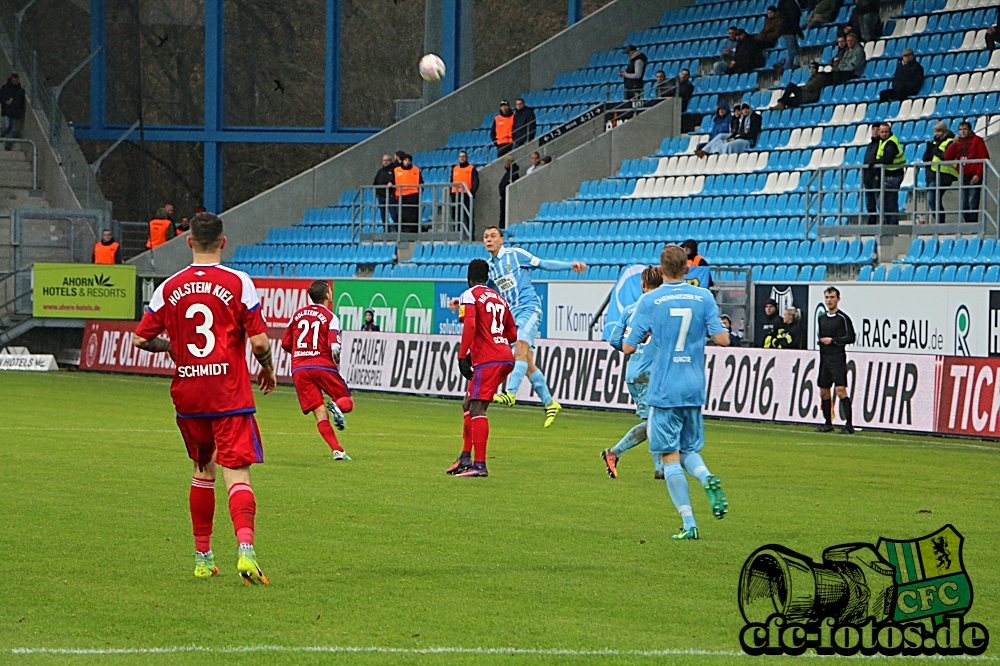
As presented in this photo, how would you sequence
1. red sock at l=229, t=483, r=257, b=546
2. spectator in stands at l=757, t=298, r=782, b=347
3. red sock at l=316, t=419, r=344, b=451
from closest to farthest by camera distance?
Answer: 1. red sock at l=229, t=483, r=257, b=546
2. red sock at l=316, t=419, r=344, b=451
3. spectator in stands at l=757, t=298, r=782, b=347

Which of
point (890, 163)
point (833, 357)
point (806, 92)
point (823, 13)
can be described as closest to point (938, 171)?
point (890, 163)

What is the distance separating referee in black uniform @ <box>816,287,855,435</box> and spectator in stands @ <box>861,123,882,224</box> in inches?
180

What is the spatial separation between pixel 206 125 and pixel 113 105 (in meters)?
3.20

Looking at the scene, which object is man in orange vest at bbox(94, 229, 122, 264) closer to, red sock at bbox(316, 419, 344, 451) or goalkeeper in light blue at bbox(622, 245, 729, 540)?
red sock at bbox(316, 419, 344, 451)

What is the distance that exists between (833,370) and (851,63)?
39.1 ft

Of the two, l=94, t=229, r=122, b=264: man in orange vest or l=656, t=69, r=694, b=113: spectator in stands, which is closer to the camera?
l=656, t=69, r=694, b=113: spectator in stands

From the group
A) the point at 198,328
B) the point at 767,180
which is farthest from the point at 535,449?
the point at 767,180

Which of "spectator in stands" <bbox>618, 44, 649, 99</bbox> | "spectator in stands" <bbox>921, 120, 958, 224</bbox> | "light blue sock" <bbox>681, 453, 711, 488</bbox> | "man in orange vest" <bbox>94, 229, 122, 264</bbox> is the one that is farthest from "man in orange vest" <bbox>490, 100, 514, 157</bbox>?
"light blue sock" <bbox>681, 453, 711, 488</bbox>

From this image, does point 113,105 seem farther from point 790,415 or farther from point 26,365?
point 790,415

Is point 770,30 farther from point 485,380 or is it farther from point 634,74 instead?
point 485,380

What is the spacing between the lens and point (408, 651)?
714 cm

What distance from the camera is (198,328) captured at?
8750 mm

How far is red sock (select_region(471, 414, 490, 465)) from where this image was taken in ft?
46.9

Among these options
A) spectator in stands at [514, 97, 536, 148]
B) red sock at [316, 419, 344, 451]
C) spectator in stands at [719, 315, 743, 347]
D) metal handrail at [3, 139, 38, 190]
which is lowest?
red sock at [316, 419, 344, 451]
